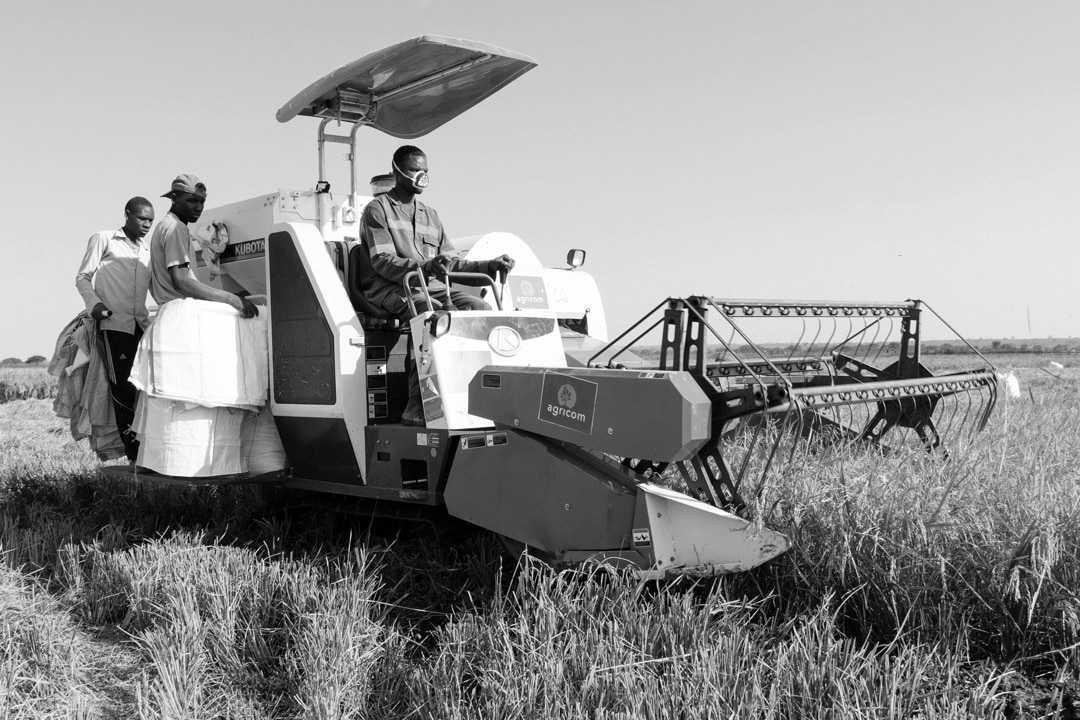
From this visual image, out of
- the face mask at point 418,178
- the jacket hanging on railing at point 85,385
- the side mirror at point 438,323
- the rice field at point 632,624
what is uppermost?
the face mask at point 418,178

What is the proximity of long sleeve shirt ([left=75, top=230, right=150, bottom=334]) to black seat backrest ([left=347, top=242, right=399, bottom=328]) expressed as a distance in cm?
189

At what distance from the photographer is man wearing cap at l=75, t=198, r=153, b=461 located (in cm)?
606

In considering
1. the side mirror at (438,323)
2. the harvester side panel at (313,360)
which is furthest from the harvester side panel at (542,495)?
the harvester side panel at (313,360)

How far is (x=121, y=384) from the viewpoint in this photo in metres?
6.06

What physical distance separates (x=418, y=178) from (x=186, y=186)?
149 cm

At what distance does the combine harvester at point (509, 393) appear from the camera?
3.51 m

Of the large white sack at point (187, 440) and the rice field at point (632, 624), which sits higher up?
the large white sack at point (187, 440)

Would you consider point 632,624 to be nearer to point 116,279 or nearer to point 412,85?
point 412,85

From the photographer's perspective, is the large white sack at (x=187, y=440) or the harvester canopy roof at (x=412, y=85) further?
the harvester canopy roof at (x=412, y=85)

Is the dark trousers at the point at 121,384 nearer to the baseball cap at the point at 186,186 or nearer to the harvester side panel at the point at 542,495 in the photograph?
the baseball cap at the point at 186,186

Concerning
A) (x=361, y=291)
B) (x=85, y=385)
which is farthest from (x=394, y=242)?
(x=85, y=385)

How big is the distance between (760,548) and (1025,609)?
924 mm

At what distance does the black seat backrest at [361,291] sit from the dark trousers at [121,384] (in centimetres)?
191

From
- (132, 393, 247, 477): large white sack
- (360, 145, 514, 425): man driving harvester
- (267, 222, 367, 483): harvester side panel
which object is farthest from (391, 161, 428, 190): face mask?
(132, 393, 247, 477): large white sack
